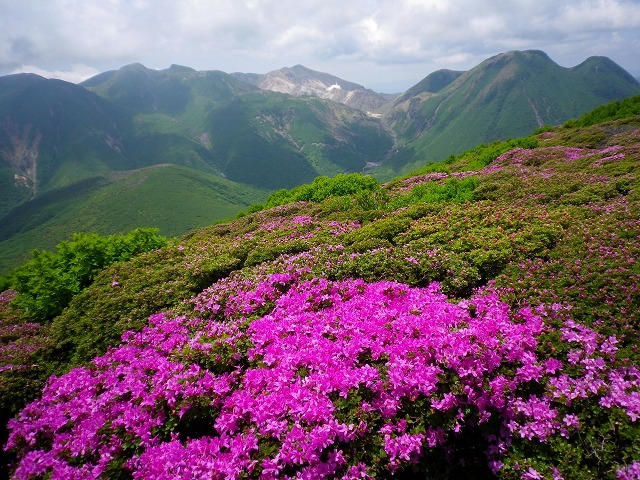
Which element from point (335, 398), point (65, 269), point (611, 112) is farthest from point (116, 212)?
point (335, 398)

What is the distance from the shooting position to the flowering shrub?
14.6 ft

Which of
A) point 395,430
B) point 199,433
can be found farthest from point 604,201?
point 199,433

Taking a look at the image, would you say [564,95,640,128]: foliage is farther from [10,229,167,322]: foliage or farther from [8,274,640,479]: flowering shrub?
[10,229,167,322]: foliage

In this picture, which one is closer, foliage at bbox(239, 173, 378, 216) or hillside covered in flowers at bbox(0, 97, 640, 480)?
hillside covered in flowers at bbox(0, 97, 640, 480)

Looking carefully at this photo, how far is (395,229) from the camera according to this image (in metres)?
11.1

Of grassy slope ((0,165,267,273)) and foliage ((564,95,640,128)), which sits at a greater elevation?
foliage ((564,95,640,128))

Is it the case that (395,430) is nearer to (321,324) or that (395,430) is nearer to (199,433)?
(321,324)

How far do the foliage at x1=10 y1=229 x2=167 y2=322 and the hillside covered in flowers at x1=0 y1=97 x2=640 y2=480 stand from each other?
0.42 metres

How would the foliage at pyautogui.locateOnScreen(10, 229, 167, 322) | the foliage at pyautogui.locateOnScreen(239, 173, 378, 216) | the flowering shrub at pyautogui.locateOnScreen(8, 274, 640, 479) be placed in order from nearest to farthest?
the flowering shrub at pyautogui.locateOnScreen(8, 274, 640, 479), the foliage at pyautogui.locateOnScreen(10, 229, 167, 322), the foliage at pyautogui.locateOnScreen(239, 173, 378, 216)

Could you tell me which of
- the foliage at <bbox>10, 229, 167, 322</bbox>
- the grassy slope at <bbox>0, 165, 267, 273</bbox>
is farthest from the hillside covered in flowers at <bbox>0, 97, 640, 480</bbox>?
the grassy slope at <bbox>0, 165, 267, 273</bbox>

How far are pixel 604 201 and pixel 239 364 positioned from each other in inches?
474

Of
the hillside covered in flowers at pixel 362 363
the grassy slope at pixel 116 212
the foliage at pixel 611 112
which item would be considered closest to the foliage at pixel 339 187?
the hillside covered in flowers at pixel 362 363

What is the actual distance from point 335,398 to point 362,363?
0.82 metres

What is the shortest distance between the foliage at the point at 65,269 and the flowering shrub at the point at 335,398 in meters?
5.21
